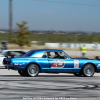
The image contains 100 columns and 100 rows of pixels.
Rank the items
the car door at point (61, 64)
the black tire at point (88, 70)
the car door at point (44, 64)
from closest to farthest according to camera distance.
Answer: the car door at point (44, 64)
the car door at point (61, 64)
the black tire at point (88, 70)

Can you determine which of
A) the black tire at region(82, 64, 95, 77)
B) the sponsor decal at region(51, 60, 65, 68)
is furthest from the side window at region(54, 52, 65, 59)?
the black tire at region(82, 64, 95, 77)

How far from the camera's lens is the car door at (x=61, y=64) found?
11.3 m

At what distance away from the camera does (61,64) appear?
37.3 ft

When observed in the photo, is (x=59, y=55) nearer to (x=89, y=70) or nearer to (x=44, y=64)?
(x=44, y=64)

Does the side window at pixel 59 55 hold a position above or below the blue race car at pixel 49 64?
above

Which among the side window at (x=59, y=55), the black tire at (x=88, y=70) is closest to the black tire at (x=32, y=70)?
the side window at (x=59, y=55)

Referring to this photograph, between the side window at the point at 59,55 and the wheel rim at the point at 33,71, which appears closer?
the wheel rim at the point at 33,71

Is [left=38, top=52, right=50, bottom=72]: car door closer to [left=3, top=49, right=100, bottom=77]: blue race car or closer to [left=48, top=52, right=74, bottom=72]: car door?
[left=3, top=49, right=100, bottom=77]: blue race car

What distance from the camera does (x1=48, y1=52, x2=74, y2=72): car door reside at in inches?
445

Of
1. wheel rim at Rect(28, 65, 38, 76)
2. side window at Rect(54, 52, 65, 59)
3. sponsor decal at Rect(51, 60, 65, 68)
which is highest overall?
side window at Rect(54, 52, 65, 59)

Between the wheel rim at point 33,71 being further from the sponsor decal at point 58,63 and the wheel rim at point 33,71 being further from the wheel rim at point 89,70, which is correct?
the wheel rim at point 89,70

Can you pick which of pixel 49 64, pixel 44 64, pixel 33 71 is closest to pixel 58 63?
pixel 49 64

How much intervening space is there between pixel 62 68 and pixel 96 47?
32502 millimetres

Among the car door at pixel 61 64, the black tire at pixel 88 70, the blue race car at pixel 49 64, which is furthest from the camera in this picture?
the black tire at pixel 88 70
